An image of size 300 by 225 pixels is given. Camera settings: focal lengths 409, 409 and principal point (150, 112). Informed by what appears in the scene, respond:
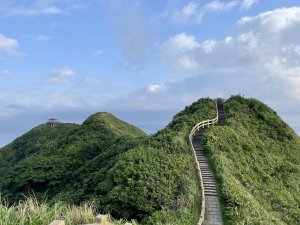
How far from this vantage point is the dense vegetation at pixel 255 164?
26.7 metres

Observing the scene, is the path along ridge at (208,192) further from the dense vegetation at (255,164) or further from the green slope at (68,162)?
the green slope at (68,162)

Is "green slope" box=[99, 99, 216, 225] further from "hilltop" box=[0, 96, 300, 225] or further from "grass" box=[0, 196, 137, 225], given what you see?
"grass" box=[0, 196, 137, 225]

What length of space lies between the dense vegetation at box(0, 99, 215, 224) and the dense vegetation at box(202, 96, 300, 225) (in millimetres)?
2386

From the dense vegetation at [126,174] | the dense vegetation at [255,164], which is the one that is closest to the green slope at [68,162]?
the dense vegetation at [126,174]

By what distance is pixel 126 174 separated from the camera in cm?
2973

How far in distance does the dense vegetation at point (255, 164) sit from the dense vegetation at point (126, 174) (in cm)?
239

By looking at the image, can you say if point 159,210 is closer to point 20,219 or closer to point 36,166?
point 20,219

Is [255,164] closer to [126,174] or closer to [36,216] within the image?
[126,174]

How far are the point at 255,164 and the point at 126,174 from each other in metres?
14.1

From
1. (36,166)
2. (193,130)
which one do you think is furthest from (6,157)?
(193,130)

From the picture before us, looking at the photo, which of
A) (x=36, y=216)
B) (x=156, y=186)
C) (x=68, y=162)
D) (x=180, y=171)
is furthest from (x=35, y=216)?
(x=68, y=162)

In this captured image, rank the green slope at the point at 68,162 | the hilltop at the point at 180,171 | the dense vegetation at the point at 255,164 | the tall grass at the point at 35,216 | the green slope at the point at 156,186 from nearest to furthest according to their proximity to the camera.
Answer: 1. the tall grass at the point at 35,216
2. the green slope at the point at 156,186
3. the dense vegetation at the point at 255,164
4. the hilltop at the point at 180,171
5. the green slope at the point at 68,162

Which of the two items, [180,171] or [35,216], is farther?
[180,171]

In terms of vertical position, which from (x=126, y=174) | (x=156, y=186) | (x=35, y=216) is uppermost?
(x=126, y=174)
